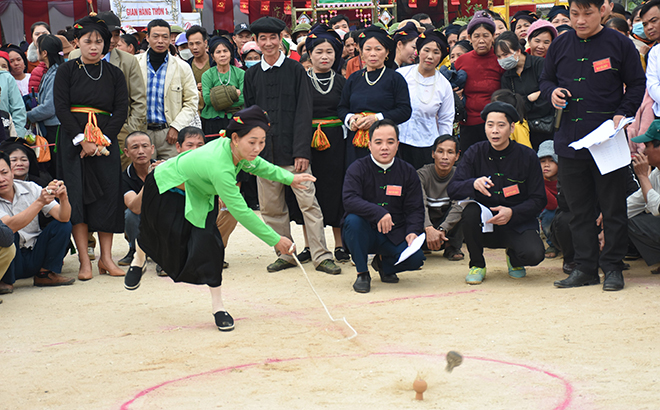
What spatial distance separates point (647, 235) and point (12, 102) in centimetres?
571

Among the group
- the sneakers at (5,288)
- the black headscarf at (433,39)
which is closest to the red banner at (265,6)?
the black headscarf at (433,39)

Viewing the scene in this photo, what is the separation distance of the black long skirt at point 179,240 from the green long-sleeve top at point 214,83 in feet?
10.7

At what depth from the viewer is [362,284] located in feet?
16.4

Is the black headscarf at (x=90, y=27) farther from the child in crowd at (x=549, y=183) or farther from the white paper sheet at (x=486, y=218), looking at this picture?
the child in crowd at (x=549, y=183)

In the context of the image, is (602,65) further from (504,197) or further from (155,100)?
(155,100)

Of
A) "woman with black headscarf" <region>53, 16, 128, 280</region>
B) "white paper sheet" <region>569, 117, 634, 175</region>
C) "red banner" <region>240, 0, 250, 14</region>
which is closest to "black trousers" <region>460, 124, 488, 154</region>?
"white paper sheet" <region>569, 117, 634, 175</region>

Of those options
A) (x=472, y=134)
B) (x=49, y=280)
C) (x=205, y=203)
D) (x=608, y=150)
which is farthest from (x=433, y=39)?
(x=49, y=280)

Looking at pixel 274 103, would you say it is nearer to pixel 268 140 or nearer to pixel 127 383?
pixel 268 140

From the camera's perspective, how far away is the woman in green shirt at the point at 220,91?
7.51 m

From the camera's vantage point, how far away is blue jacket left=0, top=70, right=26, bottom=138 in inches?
256

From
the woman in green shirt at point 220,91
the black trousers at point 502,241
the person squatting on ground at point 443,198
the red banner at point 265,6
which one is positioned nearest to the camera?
the black trousers at point 502,241

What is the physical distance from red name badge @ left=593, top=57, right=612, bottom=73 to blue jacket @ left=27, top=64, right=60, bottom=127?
4.77 meters

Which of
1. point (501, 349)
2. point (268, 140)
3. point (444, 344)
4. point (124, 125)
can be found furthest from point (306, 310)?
point (124, 125)

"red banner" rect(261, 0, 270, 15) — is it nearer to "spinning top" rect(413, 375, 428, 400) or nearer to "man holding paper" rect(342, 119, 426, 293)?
"man holding paper" rect(342, 119, 426, 293)
